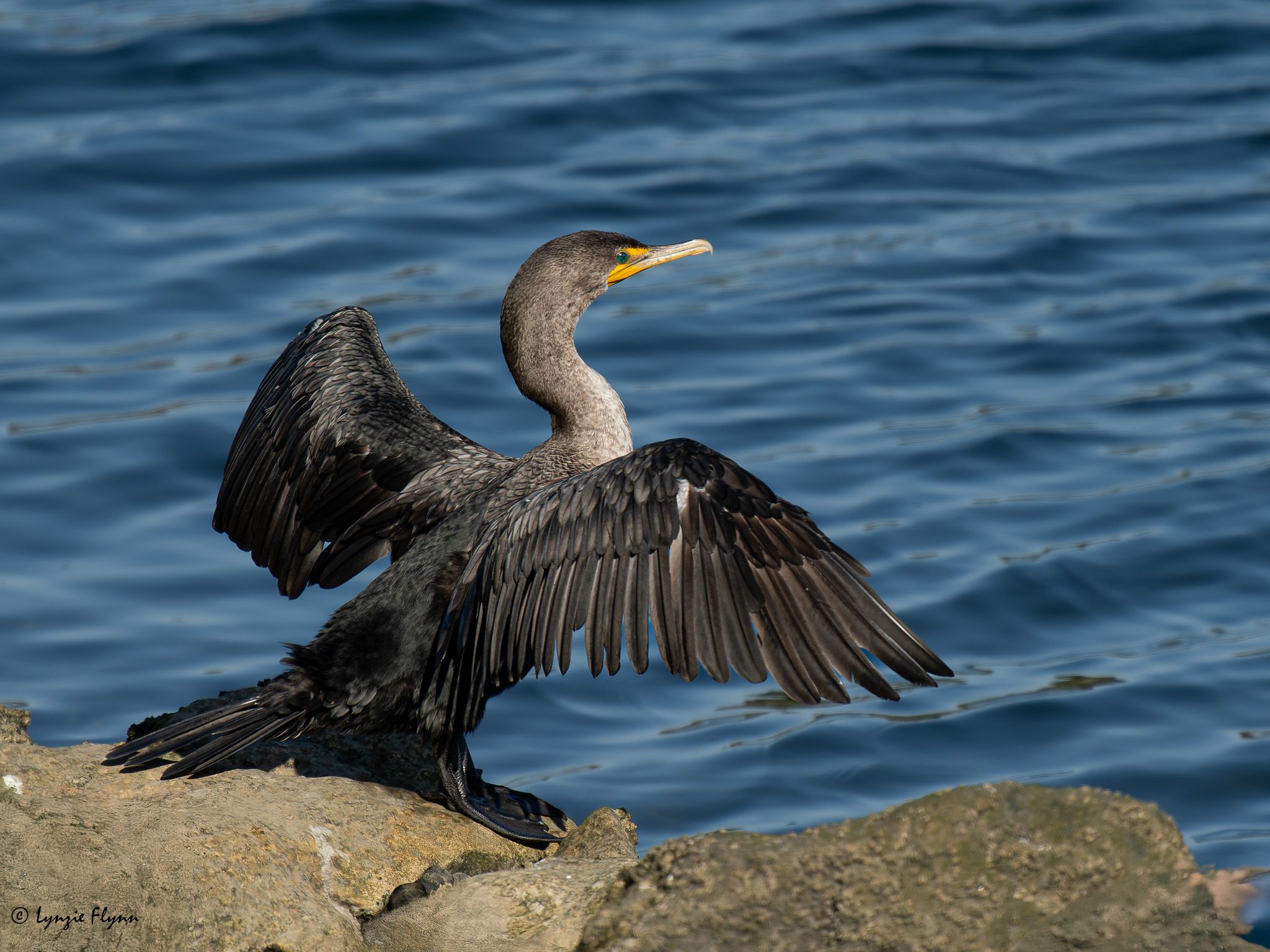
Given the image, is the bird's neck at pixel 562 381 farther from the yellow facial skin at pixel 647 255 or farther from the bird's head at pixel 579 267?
the yellow facial skin at pixel 647 255

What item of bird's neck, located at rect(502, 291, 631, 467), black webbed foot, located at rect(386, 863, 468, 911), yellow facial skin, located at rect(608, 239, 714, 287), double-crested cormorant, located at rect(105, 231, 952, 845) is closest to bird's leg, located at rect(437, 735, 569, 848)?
double-crested cormorant, located at rect(105, 231, 952, 845)

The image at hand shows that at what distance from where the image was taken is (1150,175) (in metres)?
11.5

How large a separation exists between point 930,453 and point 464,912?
5.43 meters

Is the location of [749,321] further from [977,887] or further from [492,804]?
[977,887]

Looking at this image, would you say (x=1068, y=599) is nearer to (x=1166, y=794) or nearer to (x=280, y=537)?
(x=1166, y=794)

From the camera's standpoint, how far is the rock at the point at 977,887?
301cm

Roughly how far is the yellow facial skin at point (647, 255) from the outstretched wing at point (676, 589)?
1458 mm

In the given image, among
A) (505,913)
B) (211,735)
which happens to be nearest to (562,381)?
(211,735)

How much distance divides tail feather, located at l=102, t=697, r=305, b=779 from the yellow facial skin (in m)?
2.06

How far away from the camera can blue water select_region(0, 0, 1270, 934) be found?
6.53 m

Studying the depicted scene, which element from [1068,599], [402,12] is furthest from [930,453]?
[402,12]

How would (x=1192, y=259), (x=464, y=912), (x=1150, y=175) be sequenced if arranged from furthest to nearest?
(x=1150, y=175) < (x=1192, y=259) < (x=464, y=912)

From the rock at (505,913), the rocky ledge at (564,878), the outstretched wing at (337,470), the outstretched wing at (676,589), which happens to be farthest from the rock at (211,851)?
the outstretched wing at (337,470)

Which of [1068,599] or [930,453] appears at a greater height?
[930,453]
